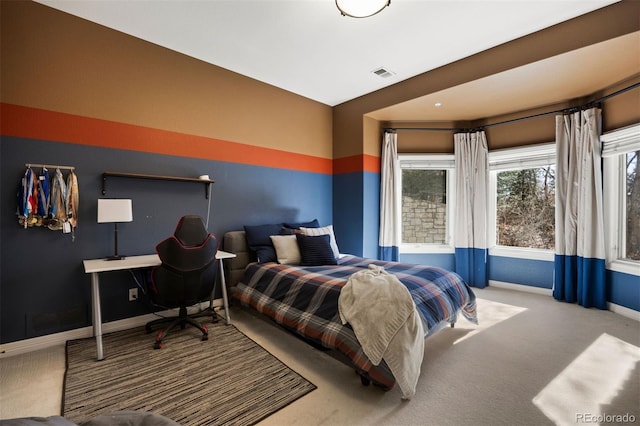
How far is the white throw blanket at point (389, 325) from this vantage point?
1.78m

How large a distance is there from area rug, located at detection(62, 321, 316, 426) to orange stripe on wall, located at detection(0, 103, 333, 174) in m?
1.86

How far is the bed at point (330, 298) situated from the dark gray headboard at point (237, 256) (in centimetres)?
1

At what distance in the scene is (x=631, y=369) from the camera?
2125 millimetres

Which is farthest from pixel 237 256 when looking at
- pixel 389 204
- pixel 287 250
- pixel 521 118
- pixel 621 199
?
pixel 621 199

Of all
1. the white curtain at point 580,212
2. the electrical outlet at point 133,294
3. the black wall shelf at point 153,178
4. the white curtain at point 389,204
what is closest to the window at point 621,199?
the white curtain at point 580,212

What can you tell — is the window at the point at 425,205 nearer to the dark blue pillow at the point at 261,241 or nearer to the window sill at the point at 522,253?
the window sill at the point at 522,253

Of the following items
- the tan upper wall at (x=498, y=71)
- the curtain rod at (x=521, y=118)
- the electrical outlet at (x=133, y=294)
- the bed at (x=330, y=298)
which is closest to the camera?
the bed at (x=330, y=298)

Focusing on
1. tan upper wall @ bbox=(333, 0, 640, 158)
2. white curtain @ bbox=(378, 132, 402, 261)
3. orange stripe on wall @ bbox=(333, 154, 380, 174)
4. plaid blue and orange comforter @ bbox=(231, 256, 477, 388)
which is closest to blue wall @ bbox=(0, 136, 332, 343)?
plaid blue and orange comforter @ bbox=(231, 256, 477, 388)

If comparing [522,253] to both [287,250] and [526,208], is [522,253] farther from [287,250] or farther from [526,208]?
[287,250]

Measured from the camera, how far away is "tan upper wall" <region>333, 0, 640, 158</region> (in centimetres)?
246

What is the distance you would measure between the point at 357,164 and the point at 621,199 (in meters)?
3.21

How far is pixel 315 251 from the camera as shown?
3.26m

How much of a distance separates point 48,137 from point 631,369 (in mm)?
5082

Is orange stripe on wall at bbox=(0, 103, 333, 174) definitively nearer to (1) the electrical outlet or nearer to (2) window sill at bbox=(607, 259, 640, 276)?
(1) the electrical outlet
